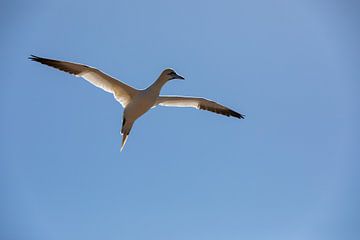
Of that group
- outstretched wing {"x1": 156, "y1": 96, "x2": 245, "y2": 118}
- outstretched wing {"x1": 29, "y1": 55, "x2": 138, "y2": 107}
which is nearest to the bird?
outstretched wing {"x1": 29, "y1": 55, "x2": 138, "y2": 107}

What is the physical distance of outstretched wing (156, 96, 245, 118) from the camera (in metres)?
18.1

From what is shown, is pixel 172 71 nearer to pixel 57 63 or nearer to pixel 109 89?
pixel 109 89

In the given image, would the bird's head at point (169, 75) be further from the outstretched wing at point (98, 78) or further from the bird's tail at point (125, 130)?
the bird's tail at point (125, 130)

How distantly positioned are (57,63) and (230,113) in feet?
16.8

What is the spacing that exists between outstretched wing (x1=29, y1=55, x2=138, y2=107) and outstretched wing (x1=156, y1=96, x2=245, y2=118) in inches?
40.9

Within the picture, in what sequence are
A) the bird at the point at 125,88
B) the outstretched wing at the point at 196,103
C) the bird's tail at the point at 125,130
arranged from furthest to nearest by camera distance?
the outstretched wing at the point at 196,103 < the bird's tail at the point at 125,130 < the bird at the point at 125,88

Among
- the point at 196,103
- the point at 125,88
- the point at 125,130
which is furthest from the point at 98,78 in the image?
the point at 196,103

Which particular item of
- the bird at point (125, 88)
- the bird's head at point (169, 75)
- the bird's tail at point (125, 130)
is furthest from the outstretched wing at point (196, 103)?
the bird's tail at point (125, 130)

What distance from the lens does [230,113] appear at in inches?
753

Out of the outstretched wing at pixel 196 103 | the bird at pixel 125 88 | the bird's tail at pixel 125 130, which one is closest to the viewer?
the bird at pixel 125 88

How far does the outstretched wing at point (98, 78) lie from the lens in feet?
54.9

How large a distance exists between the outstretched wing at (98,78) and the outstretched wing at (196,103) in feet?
3.41

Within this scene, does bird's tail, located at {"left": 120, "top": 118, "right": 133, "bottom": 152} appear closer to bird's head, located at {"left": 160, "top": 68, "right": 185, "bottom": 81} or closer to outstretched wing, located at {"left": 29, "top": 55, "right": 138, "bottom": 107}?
outstretched wing, located at {"left": 29, "top": 55, "right": 138, "bottom": 107}

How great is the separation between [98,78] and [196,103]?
2.98 meters
